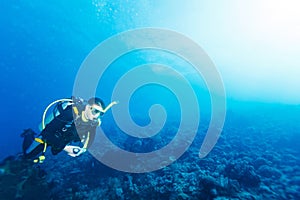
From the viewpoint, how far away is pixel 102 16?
2505 centimetres

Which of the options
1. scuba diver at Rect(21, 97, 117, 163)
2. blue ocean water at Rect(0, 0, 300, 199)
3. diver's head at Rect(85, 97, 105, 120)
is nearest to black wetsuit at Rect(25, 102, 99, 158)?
scuba diver at Rect(21, 97, 117, 163)

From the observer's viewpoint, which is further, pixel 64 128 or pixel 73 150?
pixel 73 150

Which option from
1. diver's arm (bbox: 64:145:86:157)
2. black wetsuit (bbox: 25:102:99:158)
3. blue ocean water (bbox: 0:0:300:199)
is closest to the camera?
black wetsuit (bbox: 25:102:99:158)

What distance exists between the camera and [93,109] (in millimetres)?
4484

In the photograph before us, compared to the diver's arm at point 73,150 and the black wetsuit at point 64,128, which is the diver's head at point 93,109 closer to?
the black wetsuit at point 64,128

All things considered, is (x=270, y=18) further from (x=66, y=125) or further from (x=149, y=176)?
(x=66, y=125)

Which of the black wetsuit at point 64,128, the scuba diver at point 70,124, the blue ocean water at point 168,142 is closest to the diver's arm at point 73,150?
the scuba diver at point 70,124

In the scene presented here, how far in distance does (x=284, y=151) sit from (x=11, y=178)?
14760mm

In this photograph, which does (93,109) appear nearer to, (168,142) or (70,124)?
(70,124)

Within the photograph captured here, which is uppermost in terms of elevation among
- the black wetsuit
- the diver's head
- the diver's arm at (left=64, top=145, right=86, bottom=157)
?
the diver's head

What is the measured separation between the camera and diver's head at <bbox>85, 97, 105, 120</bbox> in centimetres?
443

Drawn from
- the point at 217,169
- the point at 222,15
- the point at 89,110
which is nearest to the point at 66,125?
the point at 89,110

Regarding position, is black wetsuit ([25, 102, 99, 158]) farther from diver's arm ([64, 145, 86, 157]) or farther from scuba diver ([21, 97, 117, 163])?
diver's arm ([64, 145, 86, 157])

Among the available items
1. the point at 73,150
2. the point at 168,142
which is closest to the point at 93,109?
the point at 73,150
